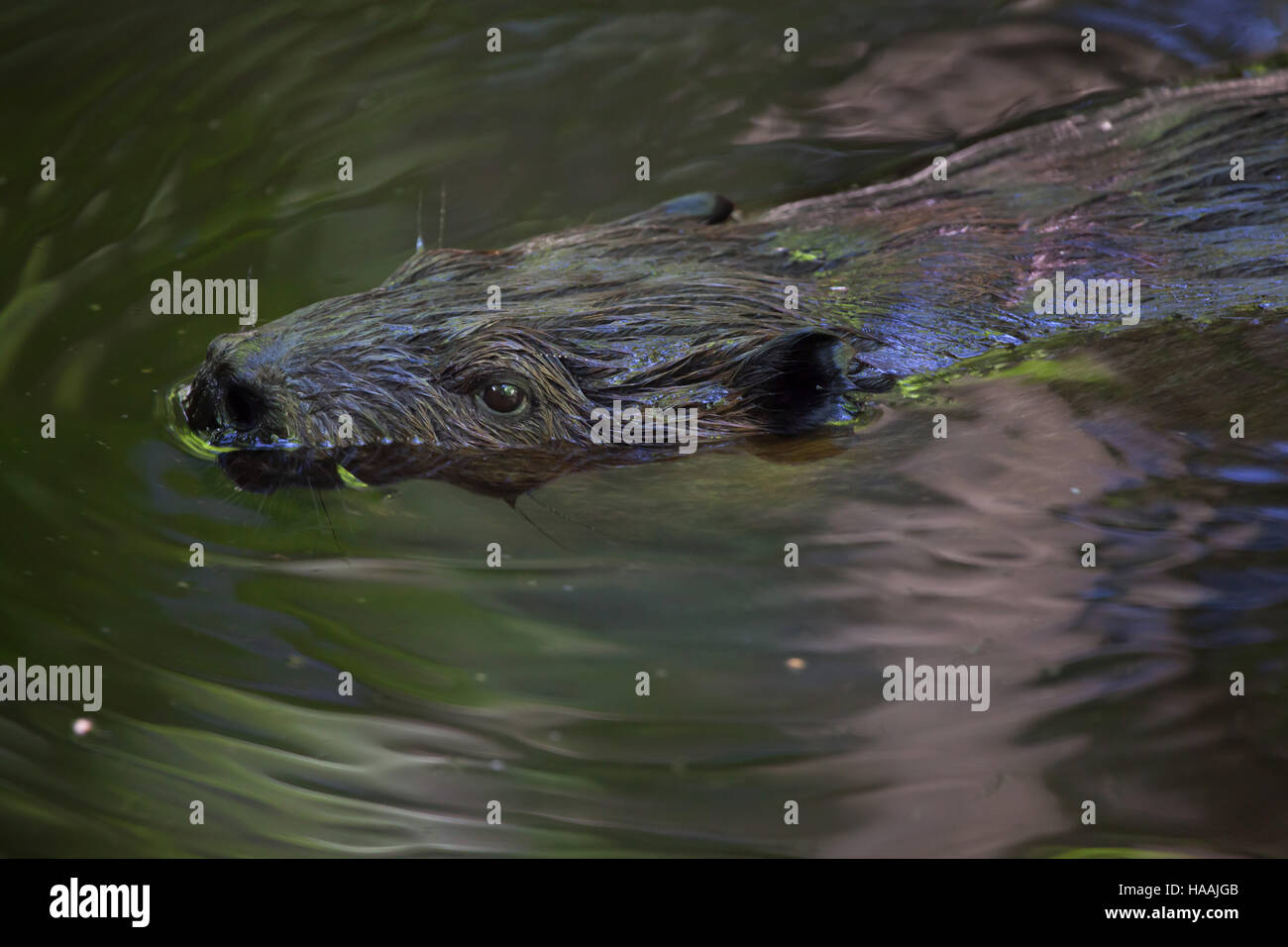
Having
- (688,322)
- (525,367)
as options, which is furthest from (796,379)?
(525,367)

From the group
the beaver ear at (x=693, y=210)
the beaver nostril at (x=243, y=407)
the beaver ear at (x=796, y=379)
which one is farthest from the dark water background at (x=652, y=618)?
the beaver ear at (x=693, y=210)

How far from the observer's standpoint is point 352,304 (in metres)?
3.98

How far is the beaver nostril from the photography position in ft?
12.1

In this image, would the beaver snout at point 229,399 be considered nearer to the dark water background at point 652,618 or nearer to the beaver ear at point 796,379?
the dark water background at point 652,618

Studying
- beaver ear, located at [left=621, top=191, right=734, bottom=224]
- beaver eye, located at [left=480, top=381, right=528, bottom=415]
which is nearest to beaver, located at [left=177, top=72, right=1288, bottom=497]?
beaver eye, located at [left=480, top=381, right=528, bottom=415]

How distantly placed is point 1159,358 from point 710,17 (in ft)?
12.2

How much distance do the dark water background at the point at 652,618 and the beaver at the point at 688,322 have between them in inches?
5.3

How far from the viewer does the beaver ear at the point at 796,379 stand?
3.63m

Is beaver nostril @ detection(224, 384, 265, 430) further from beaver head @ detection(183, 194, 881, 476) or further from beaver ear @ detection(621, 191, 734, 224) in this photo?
beaver ear @ detection(621, 191, 734, 224)

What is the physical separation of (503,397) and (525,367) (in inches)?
5.1

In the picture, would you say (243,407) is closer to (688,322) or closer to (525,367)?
(525,367)

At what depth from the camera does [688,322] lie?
3748 mm
